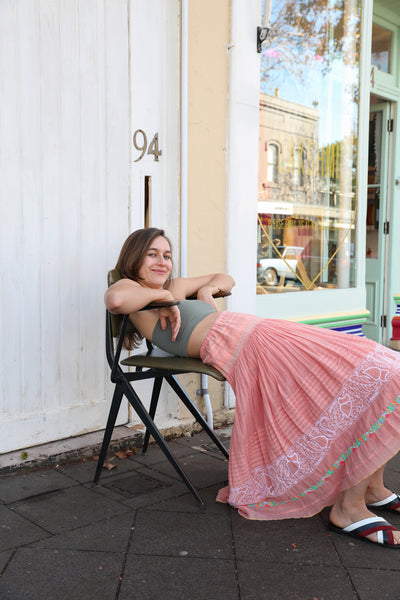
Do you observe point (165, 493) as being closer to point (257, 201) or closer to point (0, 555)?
point (0, 555)

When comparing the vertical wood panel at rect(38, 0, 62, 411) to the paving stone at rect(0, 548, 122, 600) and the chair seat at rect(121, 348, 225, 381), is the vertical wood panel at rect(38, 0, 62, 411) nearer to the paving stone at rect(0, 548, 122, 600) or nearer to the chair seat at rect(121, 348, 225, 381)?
the chair seat at rect(121, 348, 225, 381)

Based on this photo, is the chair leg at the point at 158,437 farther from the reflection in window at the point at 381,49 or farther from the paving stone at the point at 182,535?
the reflection in window at the point at 381,49

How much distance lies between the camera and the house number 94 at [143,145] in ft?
11.3

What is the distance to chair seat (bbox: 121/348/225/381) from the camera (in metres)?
2.53

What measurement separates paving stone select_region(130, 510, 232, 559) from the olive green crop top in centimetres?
73

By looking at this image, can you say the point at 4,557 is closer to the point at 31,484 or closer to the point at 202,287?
the point at 31,484

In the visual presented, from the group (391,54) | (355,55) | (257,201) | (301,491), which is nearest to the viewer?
(301,491)

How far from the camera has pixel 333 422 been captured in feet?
7.70

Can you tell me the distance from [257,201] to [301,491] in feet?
7.56

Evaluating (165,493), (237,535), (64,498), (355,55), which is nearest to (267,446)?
(237,535)

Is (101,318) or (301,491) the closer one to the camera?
(301,491)

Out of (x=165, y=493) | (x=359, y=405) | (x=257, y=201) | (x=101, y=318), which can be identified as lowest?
(x=165, y=493)

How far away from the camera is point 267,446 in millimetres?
2475

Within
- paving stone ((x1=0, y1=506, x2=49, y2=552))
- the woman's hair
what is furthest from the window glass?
paving stone ((x1=0, y1=506, x2=49, y2=552))
